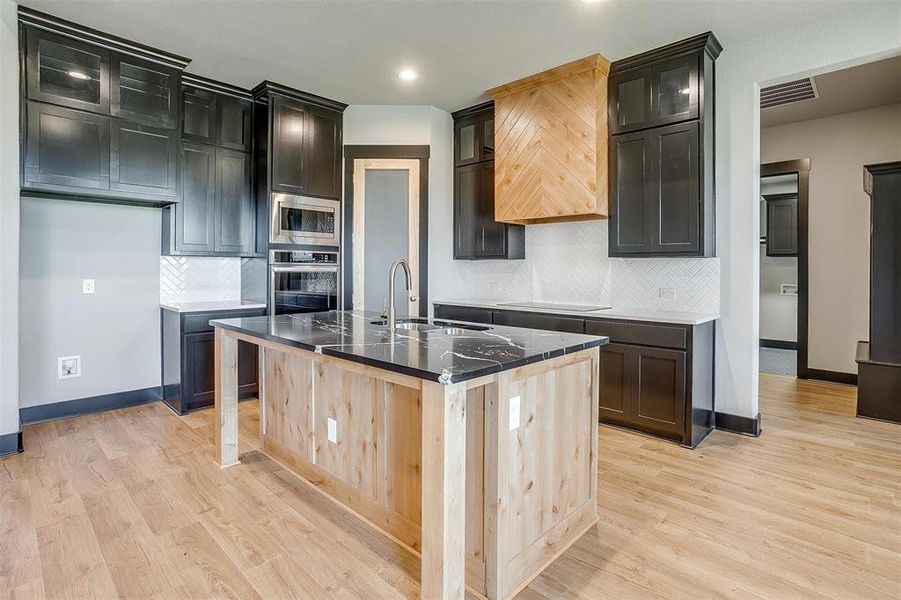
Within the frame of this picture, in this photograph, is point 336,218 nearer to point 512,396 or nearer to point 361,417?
point 361,417

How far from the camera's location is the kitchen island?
5.17 ft

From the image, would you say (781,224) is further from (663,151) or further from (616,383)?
(616,383)

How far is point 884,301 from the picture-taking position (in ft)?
12.3

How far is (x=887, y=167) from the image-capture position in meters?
3.67

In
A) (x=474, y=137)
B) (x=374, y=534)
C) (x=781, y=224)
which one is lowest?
(x=374, y=534)

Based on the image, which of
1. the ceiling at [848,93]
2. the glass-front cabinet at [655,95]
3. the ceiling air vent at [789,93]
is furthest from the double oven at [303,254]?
the ceiling at [848,93]

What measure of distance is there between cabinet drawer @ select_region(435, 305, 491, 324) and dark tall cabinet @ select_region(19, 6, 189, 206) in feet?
8.44

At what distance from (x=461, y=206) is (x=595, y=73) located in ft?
6.02

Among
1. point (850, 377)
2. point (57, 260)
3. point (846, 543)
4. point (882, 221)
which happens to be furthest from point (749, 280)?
point (57, 260)

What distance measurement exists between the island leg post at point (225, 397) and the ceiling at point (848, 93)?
15.5 feet

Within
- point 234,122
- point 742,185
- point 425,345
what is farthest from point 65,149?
point 742,185

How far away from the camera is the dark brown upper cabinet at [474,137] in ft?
15.7

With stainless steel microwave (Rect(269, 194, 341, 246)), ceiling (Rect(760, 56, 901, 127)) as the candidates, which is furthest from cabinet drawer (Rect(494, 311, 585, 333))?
ceiling (Rect(760, 56, 901, 127))

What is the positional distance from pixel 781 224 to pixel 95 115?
8293 mm
